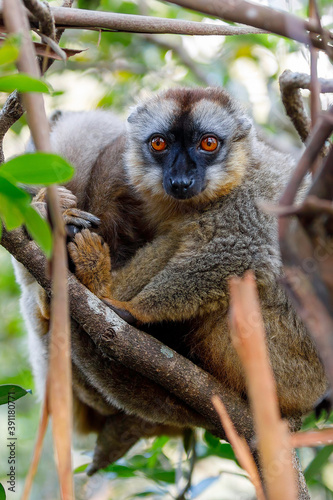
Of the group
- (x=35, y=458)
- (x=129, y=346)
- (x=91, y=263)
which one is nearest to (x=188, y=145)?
(x=91, y=263)

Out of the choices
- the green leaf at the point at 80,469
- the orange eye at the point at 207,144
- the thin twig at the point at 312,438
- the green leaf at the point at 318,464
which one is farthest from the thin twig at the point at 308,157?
Answer: the green leaf at the point at 80,469

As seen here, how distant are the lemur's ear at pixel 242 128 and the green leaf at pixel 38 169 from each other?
300 cm

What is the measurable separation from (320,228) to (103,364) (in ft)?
8.90

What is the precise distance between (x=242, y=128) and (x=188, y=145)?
1.70ft

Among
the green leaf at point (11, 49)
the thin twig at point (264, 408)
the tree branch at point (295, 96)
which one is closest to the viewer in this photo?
the thin twig at point (264, 408)

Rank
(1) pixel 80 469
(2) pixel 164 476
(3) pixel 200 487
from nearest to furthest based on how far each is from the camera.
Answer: (3) pixel 200 487, (2) pixel 164 476, (1) pixel 80 469

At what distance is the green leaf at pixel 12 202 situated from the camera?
1804mm

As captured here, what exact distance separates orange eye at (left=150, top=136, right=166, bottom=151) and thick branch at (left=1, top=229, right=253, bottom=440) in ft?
5.81

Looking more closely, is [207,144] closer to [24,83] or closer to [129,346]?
[129,346]

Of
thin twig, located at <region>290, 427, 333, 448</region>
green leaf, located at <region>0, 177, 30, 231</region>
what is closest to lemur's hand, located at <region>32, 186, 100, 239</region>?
green leaf, located at <region>0, 177, 30, 231</region>

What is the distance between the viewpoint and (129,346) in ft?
10.8

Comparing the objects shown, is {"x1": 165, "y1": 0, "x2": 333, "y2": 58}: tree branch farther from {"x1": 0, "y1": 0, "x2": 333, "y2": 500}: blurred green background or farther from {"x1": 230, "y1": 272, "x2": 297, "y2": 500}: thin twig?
{"x1": 0, "y1": 0, "x2": 333, "y2": 500}: blurred green background

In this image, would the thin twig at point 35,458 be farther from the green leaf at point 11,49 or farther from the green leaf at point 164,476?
the green leaf at point 164,476

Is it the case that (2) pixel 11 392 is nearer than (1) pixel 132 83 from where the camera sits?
Yes
